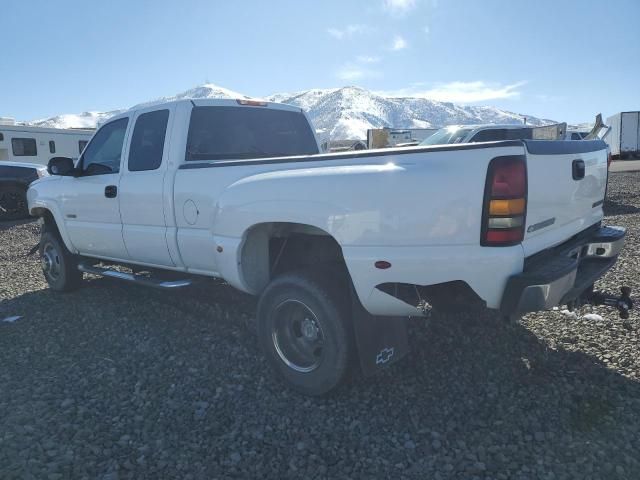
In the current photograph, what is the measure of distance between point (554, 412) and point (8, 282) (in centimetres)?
690

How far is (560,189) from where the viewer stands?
292cm

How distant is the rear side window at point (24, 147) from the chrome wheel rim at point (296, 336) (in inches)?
830

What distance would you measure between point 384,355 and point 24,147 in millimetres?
21918

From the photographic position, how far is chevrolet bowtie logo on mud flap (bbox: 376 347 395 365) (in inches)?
122

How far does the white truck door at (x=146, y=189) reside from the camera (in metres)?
4.22

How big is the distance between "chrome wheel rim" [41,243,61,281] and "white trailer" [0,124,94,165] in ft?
53.4

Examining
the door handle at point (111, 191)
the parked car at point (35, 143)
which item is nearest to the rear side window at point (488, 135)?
the door handle at point (111, 191)

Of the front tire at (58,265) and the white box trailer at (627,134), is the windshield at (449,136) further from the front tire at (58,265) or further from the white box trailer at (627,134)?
the white box trailer at (627,134)

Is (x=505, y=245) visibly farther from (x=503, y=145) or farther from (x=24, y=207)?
(x=24, y=207)

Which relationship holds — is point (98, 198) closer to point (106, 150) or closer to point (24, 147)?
point (106, 150)

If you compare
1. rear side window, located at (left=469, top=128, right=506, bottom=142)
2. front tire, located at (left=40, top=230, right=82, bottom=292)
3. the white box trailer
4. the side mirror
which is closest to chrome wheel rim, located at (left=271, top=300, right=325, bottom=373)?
the side mirror

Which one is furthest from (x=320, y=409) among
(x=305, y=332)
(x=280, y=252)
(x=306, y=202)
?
(x=306, y=202)

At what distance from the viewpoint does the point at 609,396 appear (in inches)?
121

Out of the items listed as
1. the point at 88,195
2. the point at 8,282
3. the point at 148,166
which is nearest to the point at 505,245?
the point at 148,166
